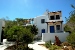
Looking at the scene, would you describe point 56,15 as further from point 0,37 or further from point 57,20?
point 0,37

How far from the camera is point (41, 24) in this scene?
127 feet

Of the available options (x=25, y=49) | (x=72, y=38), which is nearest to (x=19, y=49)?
(x=25, y=49)

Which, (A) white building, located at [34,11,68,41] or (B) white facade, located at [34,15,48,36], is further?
(B) white facade, located at [34,15,48,36]

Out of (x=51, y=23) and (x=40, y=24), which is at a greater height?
(x=51, y=23)

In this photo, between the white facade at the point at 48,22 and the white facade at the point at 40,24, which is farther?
the white facade at the point at 40,24

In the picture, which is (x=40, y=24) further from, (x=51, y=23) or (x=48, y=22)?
(x=51, y=23)

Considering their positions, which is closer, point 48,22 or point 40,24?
point 48,22

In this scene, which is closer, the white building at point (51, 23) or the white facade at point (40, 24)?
the white building at point (51, 23)

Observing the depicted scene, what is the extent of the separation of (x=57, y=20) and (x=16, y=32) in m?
18.9

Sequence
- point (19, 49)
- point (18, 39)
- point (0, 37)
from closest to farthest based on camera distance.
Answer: point (19, 49)
point (18, 39)
point (0, 37)

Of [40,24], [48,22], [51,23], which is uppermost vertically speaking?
[48,22]

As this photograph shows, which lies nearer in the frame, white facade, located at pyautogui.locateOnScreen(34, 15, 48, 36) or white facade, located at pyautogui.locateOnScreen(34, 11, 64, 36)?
white facade, located at pyautogui.locateOnScreen(34, 11, 64, 36)

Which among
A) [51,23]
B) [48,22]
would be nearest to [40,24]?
[48,22]

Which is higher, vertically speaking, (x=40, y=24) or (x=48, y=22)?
(x=48, y=22)
